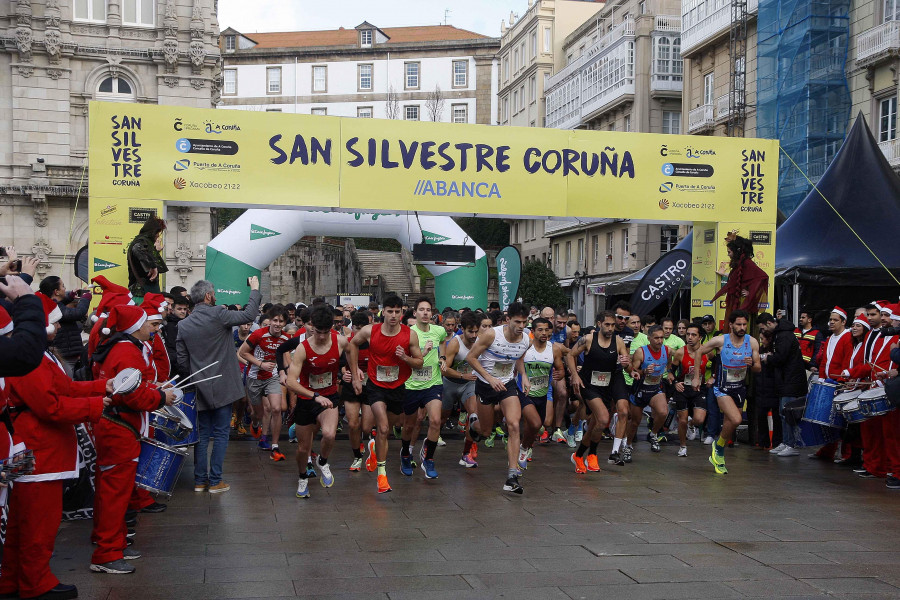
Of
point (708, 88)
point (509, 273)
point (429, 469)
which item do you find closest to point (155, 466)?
point (429, 469)

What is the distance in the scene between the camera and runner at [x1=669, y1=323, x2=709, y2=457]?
498 inches

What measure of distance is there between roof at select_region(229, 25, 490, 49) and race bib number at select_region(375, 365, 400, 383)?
218 feet

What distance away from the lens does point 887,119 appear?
89.0 feet

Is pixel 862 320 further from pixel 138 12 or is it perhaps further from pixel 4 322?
pixel 138 12

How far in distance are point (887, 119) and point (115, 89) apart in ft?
85.5

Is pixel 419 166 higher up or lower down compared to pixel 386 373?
higher up

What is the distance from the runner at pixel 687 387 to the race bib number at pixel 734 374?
113cm

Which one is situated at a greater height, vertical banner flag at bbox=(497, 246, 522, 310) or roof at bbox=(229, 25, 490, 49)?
roof at bbox=(229, 25, 490, 49)

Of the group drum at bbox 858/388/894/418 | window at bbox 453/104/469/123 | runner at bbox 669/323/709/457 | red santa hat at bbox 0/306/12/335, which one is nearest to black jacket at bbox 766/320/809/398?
runner at bbox 669/323/709/457

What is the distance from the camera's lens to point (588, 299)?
147ft

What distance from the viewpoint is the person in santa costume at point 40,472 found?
5.22m

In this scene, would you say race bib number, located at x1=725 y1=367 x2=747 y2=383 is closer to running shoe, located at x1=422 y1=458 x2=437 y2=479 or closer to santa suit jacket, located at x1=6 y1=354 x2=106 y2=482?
running shoe, located at x1=422 y1=458 x2=437 y2=479

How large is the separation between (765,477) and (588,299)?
3441cm

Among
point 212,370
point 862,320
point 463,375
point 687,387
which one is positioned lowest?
point 687,387
